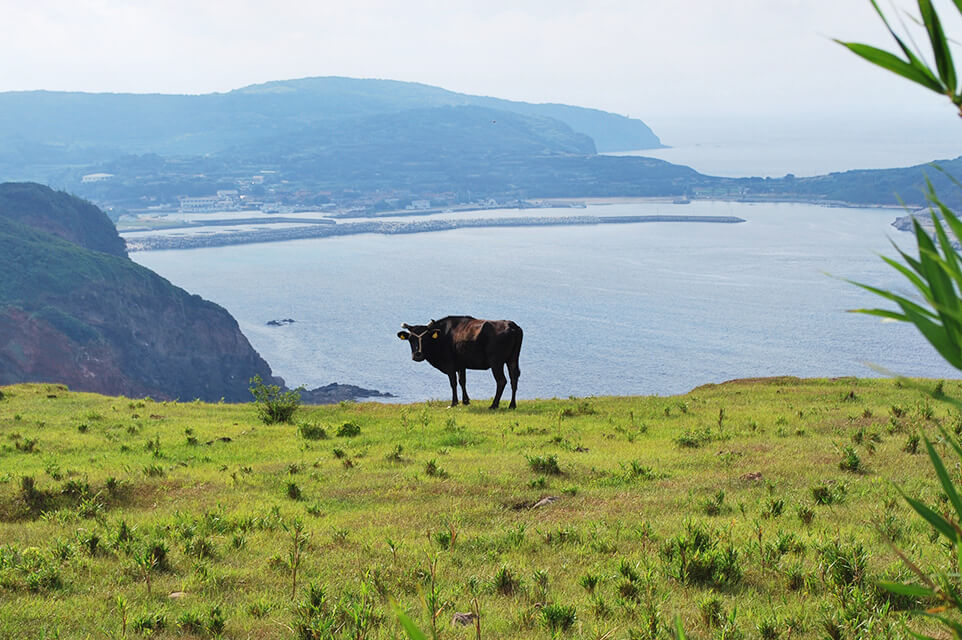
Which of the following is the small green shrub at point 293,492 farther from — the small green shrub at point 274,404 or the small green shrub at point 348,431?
the small green shrub at point 274,404

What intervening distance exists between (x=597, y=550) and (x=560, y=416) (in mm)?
11010

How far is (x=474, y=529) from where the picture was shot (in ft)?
32.1

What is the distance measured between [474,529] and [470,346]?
13173 millimetres

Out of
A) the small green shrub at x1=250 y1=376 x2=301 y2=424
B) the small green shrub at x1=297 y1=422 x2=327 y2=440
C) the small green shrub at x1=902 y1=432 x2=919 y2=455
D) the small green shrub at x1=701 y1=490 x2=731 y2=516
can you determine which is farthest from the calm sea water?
the small green shrub at x1=701 y1=490 x2=731 y2=516

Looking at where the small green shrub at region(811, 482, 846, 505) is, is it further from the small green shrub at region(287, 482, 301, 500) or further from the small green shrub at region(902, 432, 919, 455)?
the small green shrub at region(287, 482, 301, 500)

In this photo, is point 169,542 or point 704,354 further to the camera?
point 704,354

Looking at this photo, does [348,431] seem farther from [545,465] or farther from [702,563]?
[702,563]

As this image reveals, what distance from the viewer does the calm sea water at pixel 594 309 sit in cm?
10369

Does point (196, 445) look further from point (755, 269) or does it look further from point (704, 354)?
point (755, 269)

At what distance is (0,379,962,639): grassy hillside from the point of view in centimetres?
698

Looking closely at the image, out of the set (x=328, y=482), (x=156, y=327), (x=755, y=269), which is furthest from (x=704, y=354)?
(x=328, y=482)

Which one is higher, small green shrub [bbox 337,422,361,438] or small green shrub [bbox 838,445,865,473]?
small green shrub [bbox 838,445,865,473]

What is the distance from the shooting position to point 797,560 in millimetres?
7957

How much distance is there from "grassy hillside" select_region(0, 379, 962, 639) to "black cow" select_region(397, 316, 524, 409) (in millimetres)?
4335
